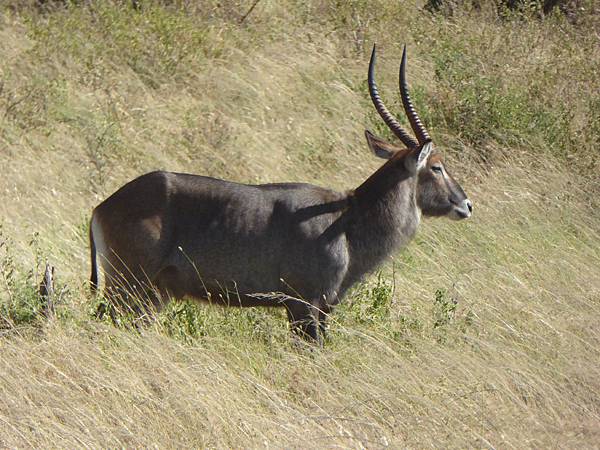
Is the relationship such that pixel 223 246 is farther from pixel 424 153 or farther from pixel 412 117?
pixel 412 117

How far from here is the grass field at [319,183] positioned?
492cm

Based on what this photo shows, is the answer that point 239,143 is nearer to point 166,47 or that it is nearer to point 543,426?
point 166,47

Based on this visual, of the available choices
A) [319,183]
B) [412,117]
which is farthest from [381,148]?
[319,183]

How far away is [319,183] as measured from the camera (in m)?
9.55

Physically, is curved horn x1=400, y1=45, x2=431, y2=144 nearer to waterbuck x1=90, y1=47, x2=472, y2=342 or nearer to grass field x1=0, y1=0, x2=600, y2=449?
waterbuck x1=90, y1=47, x2=472, y2=342

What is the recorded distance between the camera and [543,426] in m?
5.22

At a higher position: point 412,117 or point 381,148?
point 412,117

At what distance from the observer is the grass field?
4.92 metres

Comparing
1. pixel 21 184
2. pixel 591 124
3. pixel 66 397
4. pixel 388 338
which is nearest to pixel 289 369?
pixel 388 338

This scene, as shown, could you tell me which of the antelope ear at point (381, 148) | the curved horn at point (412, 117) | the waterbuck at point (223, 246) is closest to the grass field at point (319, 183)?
the waterbuck at point (223, 246)

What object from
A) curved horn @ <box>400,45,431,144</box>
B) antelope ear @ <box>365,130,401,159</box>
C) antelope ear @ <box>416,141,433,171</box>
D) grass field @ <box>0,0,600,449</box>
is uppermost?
curved horn @ <box>400,45,431,144</box>

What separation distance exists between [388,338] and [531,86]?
247 inches

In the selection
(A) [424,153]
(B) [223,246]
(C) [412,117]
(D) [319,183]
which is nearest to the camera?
(B) [223,246]

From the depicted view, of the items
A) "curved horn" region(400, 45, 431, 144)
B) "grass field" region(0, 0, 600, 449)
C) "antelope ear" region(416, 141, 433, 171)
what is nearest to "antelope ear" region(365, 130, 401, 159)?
"curved horn" region(400, 45, 431, 144)
